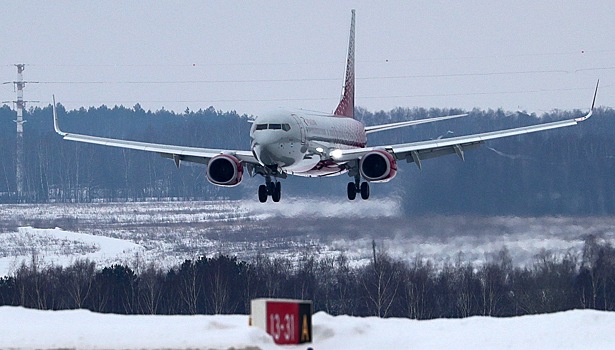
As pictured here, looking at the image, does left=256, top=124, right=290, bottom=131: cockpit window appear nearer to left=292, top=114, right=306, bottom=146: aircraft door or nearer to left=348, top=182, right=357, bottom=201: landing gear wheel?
left=292, top=114, right=306, bottom=146: aircraft door

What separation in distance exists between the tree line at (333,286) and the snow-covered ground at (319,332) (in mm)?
35599

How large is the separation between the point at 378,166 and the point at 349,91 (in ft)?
54.1

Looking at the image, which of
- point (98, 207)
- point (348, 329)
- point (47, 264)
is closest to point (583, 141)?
point (47, 264)

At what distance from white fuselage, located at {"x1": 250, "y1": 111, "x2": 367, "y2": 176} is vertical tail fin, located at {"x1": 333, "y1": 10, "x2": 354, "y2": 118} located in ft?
34.1

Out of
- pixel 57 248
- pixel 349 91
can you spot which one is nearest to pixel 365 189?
pixel 349 91

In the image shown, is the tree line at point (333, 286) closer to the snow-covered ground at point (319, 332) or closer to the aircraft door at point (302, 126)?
the aircraft door at point (302, 126)

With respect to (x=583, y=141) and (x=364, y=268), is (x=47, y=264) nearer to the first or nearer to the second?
(x=364, y=268)

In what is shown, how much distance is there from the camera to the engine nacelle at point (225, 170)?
2454 inches

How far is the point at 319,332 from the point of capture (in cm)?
3584

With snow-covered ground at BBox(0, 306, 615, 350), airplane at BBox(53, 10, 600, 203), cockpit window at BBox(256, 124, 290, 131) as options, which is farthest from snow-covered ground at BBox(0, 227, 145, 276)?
snow-covered ground at BBox(0, 306, 615, 350)

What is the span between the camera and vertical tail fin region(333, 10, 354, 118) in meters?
75.9

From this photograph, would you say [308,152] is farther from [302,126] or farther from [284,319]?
[284,319]

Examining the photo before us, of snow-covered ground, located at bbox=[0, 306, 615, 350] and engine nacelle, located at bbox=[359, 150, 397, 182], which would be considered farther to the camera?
engine nacelle, located at bbox=[359, 150, 397, 182]

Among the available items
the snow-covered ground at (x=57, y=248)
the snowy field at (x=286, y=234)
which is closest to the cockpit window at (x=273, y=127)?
the snowy field at (x=286, y=234)
